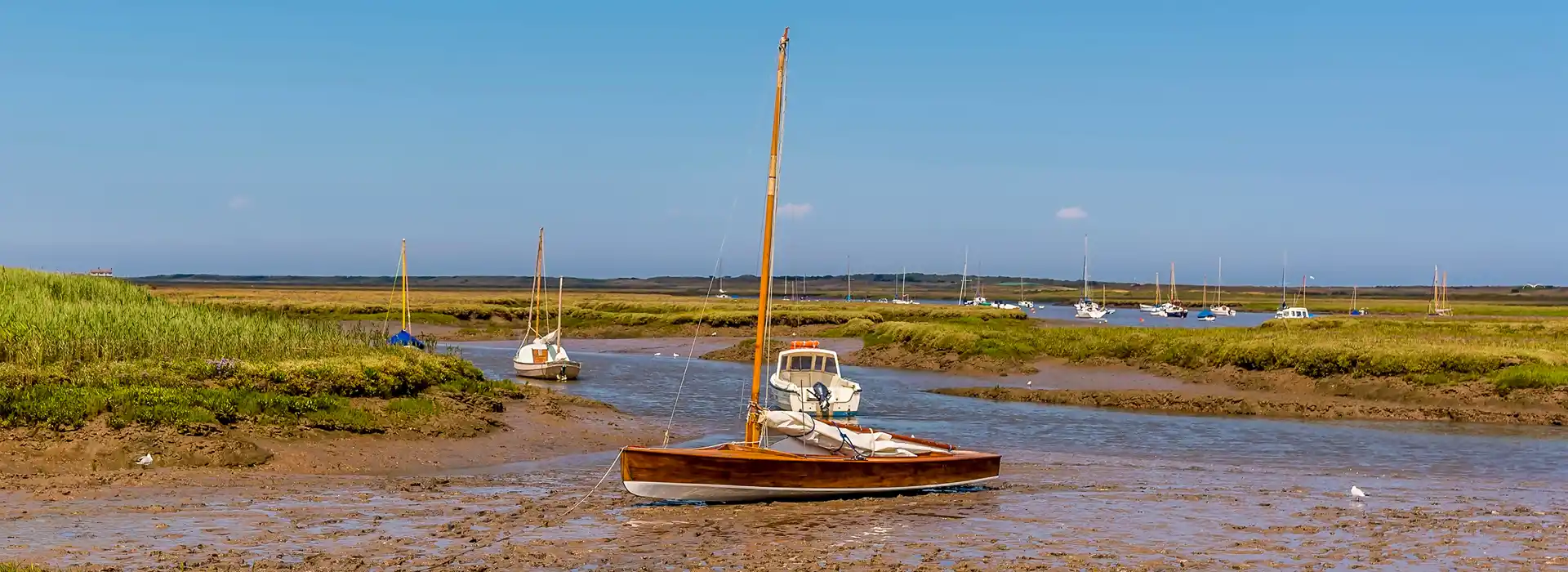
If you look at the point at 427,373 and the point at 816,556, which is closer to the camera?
the point at 816,556

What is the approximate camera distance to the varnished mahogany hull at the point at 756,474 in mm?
18906

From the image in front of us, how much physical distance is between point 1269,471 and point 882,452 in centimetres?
938

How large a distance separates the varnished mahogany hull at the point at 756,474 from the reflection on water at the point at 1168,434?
7.68 metres

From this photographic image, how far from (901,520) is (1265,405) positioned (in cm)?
2417

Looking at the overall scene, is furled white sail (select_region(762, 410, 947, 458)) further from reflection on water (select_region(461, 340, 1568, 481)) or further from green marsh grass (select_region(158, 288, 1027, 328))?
green marsh grass (select_region(158, 288, 1027, 328))

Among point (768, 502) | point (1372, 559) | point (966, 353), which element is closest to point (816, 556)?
point (768, 502)

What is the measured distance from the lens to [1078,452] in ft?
97.2

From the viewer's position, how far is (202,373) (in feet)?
85.3

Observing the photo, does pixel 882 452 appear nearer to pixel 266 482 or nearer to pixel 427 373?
pixel 266 482

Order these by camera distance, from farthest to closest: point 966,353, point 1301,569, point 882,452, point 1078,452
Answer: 1. point 966,353
2. point 1078,452
3. point 882,452
4. point 1301,569

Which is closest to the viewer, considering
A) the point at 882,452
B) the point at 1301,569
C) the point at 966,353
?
the point at 1301,569

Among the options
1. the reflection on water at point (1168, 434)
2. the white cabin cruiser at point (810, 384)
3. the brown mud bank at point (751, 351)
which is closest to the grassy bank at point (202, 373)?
the white cabin cruiser at point (810, 384)

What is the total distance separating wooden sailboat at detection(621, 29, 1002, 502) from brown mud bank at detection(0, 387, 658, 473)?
6.24 metres

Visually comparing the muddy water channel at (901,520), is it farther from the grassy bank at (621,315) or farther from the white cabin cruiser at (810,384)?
the grassy bank at (621,315)
